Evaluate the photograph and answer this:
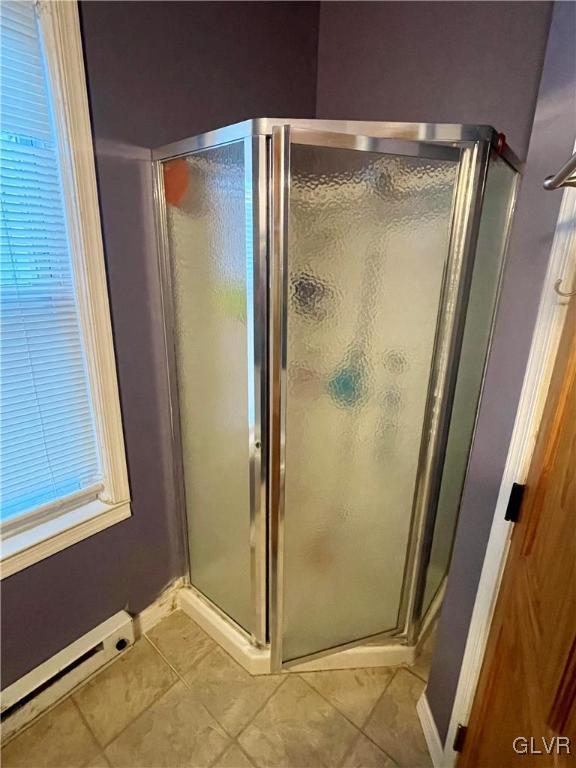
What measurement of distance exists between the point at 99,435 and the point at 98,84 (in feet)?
3.30

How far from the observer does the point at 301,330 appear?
1.05m

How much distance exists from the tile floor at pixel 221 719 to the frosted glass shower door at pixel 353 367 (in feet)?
0.48

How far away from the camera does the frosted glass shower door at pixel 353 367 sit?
0.96 metres

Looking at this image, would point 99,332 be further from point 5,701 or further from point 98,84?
point 5,701

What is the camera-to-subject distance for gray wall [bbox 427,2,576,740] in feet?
2.24

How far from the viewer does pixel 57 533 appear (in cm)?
116

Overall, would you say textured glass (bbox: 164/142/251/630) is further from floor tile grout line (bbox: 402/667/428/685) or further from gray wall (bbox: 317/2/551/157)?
gray wall (bbox: 317/2/551/157)

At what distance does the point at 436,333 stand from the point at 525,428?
393 millimetres

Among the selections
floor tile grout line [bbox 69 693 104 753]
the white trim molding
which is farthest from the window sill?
the white trim molding

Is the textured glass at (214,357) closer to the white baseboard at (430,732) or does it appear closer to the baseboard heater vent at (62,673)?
the baseboard heater vent at (62,673)

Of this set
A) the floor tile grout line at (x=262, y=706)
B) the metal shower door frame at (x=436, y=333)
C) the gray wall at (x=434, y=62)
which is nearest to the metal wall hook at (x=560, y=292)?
the metal shower door frame at (x=436, y=333)

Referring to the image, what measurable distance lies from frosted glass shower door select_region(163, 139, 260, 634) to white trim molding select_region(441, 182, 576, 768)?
645mm

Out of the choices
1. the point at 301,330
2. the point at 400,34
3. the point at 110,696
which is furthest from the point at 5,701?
the point at 400,34

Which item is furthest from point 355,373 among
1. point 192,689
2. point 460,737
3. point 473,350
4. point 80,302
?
point 192,689
